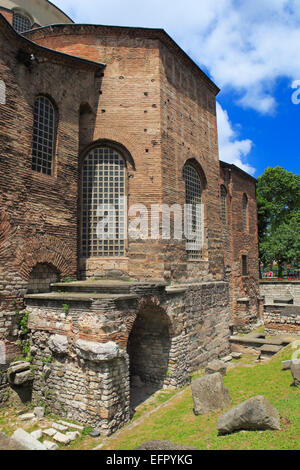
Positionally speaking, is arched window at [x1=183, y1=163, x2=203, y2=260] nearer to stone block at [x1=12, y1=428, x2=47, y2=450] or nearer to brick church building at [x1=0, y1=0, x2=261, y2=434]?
brick church building at [x1=0, y1=0, x2=261, y2=434]

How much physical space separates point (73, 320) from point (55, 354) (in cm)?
97

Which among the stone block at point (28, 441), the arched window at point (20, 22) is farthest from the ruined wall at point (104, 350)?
the arched window at point (20, 22)

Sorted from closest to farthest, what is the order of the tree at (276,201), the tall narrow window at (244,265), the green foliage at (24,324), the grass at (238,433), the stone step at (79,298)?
the grass at (238,433), the stone step at (79,298), the green foliage at (24,324), the tall narrow window at (244,265), the tree at (276,201)

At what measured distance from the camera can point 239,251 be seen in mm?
18438

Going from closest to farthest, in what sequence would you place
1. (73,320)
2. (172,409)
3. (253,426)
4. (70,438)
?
(253,426) < (70,438) < (73,320) < (172,409)

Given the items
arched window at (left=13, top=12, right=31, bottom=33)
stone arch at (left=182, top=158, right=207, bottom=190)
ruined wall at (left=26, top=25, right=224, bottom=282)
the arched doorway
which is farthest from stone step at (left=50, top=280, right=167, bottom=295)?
arched window at (left=13, top=12, right=31, bottom=33)

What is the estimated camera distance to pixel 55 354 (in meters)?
7.08

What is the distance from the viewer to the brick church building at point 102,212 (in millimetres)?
6816

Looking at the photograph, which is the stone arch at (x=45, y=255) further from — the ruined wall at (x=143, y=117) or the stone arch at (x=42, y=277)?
the ruined wall at (x=143, y=117)

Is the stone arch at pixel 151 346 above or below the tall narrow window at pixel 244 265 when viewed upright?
below

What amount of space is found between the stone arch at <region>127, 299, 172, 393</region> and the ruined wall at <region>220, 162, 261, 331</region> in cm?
901

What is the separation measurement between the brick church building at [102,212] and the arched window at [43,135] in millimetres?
36
